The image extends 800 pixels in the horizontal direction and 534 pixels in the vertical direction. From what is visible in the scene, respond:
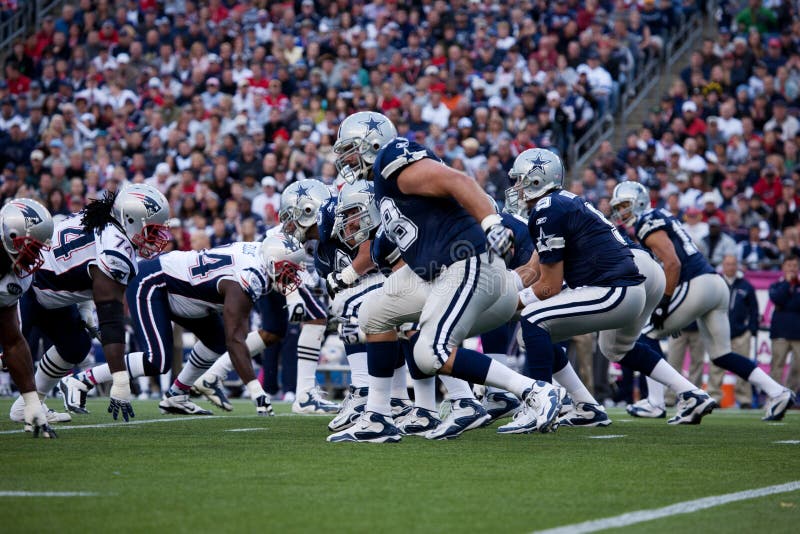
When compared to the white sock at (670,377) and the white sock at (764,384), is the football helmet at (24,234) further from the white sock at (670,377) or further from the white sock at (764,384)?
the white sock at (764,384)

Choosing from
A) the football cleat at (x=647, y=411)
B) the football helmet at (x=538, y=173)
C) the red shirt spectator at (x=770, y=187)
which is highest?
the red shirt spectator at (x=770, y=187)

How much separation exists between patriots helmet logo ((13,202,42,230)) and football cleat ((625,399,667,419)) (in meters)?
5.65

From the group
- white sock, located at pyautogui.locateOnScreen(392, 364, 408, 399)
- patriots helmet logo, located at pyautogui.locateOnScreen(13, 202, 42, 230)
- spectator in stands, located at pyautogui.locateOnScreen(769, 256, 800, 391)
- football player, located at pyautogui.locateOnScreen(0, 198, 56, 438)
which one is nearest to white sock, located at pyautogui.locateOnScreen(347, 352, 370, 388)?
white sock, located at pyautogui.locateOnScreen(392, 364, 408, 399)

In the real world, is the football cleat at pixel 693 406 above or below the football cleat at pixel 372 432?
below

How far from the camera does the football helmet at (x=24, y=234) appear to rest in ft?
21.2

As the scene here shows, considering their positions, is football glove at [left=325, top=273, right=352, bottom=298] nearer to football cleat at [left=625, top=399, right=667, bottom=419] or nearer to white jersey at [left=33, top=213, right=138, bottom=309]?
white jersey at [left=33, top=213, right=138, bottom=309]

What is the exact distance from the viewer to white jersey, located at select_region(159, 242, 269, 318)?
9.02 metres

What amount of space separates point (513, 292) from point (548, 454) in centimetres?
109

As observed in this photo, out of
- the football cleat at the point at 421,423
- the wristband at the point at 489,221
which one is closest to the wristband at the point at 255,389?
the football cleat at the point at 421,423

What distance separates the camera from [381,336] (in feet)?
22.5

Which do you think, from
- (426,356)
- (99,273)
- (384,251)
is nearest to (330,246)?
(384,251)


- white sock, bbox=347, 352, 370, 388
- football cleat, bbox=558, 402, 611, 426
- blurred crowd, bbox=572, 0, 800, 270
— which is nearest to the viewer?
white sock, bbox=347, 352, 370, 388

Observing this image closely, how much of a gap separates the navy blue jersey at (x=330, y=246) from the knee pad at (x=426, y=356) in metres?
1.60

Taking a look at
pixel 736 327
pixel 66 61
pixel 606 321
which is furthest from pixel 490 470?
pixel 66 61
